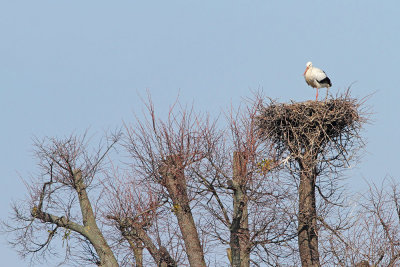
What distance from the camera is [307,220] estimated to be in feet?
69.5

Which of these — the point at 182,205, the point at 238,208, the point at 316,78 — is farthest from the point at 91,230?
the point at 316,78

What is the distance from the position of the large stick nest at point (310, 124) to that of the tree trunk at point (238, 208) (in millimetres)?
2637

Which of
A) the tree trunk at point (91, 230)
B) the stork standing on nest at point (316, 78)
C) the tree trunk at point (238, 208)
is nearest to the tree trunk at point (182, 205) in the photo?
the tree trunk at point (238, 208)

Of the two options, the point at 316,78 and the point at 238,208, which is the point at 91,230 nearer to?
the point at 238,208

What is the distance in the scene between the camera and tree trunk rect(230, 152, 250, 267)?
57.7 ft

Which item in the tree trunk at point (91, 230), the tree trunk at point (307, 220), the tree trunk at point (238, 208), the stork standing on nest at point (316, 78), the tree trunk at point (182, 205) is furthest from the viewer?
the stork standing on nest at point (316, 78)

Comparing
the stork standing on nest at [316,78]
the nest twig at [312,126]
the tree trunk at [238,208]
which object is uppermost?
the stork standing on nest at [316,78]

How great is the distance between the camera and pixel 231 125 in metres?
19.4

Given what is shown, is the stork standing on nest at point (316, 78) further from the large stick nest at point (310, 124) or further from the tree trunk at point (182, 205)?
the tree trunk at point (182, 205)

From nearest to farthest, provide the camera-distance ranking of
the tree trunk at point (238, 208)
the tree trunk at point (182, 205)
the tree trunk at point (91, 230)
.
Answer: the tree trunk at point (238, 208) → the tree trunk at point (182, 205) → the tree trunk at point (91, 230)

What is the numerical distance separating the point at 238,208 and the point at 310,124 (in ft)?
15.3

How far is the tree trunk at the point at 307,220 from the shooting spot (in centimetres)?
2102

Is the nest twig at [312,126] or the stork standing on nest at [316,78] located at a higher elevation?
the stork standing on nest at [316,78]

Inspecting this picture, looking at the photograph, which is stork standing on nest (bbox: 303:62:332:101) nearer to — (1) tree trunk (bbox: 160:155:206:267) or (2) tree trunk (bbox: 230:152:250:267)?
(2) tree trunk (bbox: 230:152:250:267)
